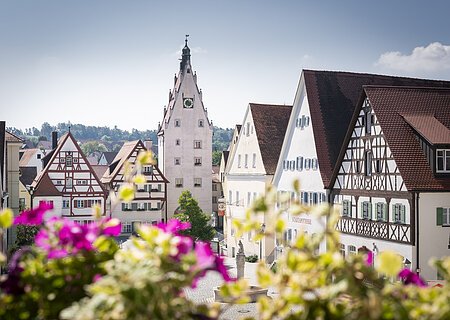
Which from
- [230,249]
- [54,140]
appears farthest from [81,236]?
[54,140]

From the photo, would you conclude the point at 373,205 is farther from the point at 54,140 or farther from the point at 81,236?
the point at 54,140

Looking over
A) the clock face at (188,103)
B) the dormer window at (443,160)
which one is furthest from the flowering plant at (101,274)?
the clock face at (188,103)

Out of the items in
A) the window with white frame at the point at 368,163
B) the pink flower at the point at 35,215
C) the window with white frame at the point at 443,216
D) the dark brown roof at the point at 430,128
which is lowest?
the window with white frame at the point at 443,216

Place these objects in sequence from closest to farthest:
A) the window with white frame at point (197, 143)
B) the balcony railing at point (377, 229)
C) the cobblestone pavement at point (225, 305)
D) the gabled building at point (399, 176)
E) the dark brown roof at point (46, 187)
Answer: the cobblestone pavement at point (225, 305), the gabled building at point (399, 176), the balcony railing at point (377, 229), the dark brown roof at point (46, 187), the window with white frame at point (197, 143)

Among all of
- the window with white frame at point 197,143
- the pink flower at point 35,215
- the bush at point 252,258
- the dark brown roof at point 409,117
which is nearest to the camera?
the pink flower at point 35,215

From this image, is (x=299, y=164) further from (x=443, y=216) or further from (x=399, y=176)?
(x=443, y=216)

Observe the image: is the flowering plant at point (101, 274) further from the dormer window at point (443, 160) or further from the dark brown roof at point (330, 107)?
the dark brown roof at point (330, 107)

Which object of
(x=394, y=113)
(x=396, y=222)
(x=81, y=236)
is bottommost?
(x=396, y=222)

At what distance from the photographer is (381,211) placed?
2767cm

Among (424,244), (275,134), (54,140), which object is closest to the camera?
(424,244)

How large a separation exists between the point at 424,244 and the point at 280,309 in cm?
2368

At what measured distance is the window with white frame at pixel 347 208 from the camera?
30.2 m

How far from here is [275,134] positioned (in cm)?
4116

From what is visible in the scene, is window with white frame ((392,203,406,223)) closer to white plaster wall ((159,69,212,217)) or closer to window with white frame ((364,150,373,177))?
window with white frame ((364,150,373,177))
